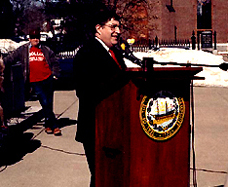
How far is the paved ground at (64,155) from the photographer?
5.43 metres

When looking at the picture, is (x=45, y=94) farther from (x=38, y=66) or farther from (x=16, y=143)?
(x=16, y=143)

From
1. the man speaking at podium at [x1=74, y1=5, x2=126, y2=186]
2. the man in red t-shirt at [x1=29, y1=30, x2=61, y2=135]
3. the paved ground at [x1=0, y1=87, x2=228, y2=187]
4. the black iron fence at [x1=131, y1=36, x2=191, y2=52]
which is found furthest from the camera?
the black iron fence at [x1=131, y1=36, x2=191, y2=52]

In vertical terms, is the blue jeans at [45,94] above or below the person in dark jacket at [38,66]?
below

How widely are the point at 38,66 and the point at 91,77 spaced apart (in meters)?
4.46

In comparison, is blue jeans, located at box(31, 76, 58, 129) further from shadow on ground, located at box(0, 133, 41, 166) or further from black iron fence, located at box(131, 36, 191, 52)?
black iron fence, located at box(131, 36, 191, 52)

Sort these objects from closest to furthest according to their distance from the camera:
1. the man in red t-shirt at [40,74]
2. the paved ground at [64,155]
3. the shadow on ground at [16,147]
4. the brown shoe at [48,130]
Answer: the paved ground at [64,155] < the shadow on ground at [16,147] < the man in red t-shirt at [40,74] < the brown shoe at [48,130]

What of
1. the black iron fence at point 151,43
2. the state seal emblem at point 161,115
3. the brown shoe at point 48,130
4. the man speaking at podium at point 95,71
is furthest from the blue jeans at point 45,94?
the black iron fence at point 151,43

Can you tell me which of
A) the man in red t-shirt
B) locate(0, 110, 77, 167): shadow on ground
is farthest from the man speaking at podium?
the man in red t-shirt

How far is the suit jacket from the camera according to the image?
A: 122 inches

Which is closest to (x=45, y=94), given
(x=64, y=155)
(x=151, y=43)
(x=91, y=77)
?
(x=64, y=155)

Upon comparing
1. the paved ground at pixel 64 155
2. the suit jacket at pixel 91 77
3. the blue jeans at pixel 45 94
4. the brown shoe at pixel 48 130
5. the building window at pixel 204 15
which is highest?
the building window at pixel 204 15

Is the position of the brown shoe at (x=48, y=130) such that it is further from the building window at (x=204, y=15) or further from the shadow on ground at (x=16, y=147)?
the building window at (x=204, y=15)

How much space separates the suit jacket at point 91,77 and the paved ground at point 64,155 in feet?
6.68

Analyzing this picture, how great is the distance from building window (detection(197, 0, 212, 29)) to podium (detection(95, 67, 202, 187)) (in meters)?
43.7
